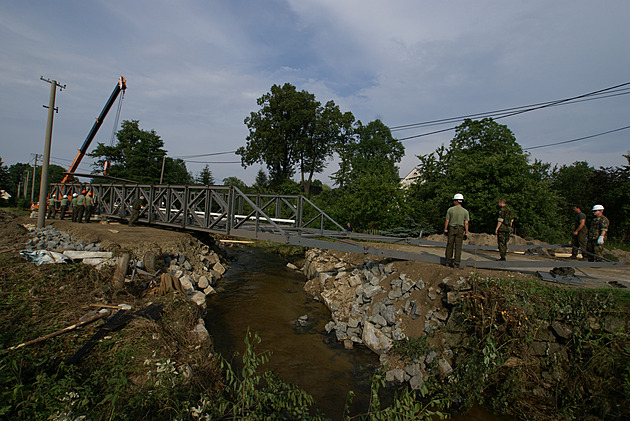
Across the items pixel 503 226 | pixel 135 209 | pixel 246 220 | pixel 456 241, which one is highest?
pixel 503 226

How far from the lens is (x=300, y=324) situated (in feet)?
27.4

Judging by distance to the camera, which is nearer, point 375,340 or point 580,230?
point 375,340

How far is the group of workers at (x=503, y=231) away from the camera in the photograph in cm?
737

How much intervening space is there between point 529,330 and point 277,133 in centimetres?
3013

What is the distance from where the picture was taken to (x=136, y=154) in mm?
35625

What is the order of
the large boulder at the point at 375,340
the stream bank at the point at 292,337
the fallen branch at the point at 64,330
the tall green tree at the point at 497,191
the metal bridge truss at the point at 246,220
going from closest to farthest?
the fallen branch at the point at 64,330
the stream bank at the point at 292,337
the large boulder at the point at 375,340
the metal bridge truss at the point at 246,220
the tall green tree at the point at 497,191

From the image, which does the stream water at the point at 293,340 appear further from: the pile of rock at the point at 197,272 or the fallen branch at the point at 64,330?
the fallen branch at the point at 64,330

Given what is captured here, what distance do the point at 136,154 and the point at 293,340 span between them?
35472 millimetres

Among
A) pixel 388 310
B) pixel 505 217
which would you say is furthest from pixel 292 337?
pixel 505 217

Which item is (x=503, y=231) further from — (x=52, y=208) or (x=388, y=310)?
(x=52, y=208)

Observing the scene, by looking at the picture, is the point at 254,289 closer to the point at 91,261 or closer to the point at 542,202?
the point at 91,261

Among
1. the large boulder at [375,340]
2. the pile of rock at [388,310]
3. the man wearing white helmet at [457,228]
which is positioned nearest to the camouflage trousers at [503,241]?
the man wearing white helmet at [457,228]

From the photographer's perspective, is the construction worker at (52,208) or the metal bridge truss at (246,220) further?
A: the construction worker at (52,208)

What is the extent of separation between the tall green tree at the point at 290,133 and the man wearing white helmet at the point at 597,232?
26451mm
